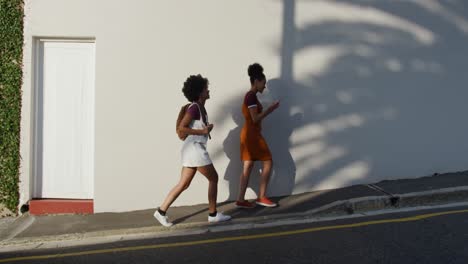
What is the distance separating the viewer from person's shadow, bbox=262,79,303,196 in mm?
7461

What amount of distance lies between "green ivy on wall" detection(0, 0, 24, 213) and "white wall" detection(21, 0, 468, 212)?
0.43ft

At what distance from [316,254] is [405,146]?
3424 mm

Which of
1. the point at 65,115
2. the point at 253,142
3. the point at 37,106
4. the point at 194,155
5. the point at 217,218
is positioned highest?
the point at 37,106

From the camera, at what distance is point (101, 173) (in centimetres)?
719

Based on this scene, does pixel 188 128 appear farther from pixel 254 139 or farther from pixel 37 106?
pixel 37 106

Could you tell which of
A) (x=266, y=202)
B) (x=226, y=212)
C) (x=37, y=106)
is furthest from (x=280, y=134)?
(x=37, y=106)

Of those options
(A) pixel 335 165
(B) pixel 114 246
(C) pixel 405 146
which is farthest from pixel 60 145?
(C) pixel 405 146

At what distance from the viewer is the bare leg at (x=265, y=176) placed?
6.92 metres

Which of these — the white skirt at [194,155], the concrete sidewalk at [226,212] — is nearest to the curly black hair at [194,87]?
the white skirt at [194,155]

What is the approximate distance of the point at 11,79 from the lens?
710cm

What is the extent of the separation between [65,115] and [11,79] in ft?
2.84

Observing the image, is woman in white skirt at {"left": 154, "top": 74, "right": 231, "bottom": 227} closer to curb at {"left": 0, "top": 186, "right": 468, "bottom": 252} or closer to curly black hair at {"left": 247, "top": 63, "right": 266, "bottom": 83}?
curb at {"left": 0, "top": 186, "right": 468, "bottom": 252}

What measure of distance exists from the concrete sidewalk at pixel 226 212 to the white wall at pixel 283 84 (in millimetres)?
325

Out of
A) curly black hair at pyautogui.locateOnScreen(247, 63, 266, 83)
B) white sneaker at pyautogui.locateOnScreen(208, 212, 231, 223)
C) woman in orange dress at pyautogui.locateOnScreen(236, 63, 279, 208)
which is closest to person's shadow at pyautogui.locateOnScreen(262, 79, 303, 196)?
woman in orange dress at pyautogui.locateOnScreen(236, 63, 279, 208)
